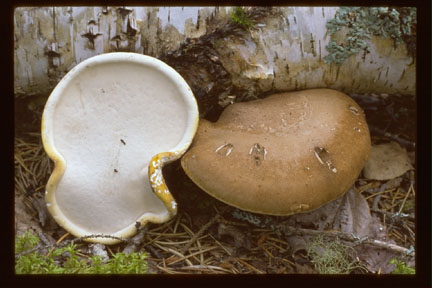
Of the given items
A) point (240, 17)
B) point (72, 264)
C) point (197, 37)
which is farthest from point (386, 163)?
point (72, 264)

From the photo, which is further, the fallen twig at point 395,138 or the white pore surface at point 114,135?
the fallen twig at point 395,138

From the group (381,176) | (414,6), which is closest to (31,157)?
(381,176)

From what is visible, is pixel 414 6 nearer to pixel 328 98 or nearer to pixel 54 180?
pixel 328 98

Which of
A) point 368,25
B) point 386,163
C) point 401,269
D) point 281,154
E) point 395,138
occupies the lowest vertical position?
point 401,269

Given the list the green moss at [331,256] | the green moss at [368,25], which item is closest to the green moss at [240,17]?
the green moss at [368,25]

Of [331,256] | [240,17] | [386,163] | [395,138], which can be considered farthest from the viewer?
[395,138]

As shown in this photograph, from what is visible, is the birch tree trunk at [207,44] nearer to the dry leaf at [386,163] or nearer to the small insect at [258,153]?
the small insect at [258,153]

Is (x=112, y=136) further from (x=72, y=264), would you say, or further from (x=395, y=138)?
(x=395, y=138)
